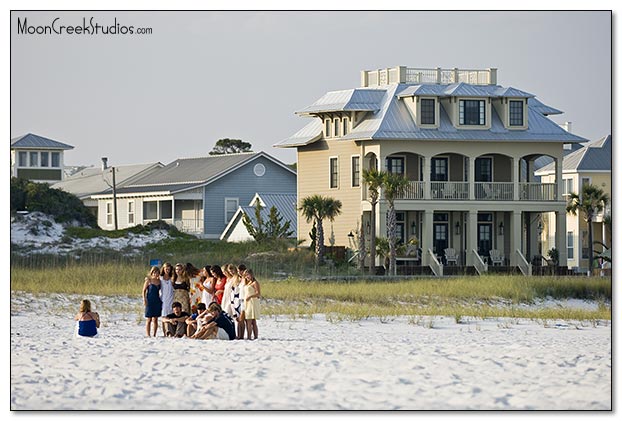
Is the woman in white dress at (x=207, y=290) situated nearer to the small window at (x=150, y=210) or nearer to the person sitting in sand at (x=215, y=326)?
the person sitting in sand at (x=215, y=326)

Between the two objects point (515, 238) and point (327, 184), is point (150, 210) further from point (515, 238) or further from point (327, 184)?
point (515, 238)

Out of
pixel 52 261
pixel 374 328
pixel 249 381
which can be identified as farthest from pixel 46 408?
pixel 52 261

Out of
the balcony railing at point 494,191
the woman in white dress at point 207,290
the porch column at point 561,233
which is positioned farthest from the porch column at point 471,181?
the woman in white dress at point 207,290

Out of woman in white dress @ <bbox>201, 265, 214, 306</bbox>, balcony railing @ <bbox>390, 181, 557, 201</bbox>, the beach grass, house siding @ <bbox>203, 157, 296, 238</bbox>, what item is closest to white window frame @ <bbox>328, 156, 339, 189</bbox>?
balcony railing @ <bbox>390, 181, 557, 201</bbox>

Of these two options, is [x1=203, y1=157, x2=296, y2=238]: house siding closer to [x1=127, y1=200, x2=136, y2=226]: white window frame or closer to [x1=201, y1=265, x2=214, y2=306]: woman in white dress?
[x1=127, y1=200, x2=136, y2=226]: white window frame

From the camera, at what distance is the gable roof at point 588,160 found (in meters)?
48.1

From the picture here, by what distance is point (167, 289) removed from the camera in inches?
923

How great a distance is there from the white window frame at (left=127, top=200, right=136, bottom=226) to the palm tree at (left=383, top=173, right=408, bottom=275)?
48.3 feet

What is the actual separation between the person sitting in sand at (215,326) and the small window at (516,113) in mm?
25103

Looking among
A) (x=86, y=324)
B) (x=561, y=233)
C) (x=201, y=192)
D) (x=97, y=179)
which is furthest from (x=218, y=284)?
(x=97, y=179)

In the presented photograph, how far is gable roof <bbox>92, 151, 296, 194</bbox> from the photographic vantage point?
54.4 meters

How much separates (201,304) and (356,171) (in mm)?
22867

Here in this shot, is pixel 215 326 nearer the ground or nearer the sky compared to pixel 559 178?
nearer the ground
